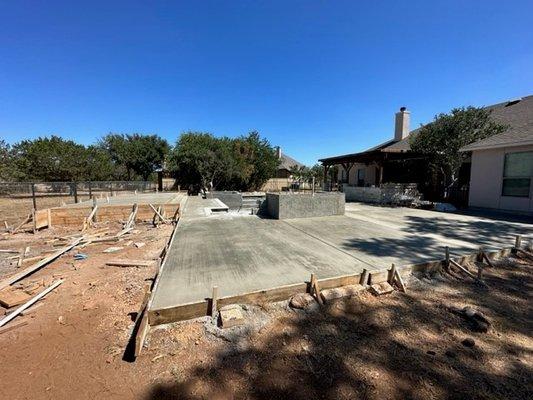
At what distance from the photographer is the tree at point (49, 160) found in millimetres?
23344

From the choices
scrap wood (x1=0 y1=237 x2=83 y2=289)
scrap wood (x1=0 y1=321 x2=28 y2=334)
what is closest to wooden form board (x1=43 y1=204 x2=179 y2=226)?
scrap wood (x1=0 y1=237 x2=83 y2=289)

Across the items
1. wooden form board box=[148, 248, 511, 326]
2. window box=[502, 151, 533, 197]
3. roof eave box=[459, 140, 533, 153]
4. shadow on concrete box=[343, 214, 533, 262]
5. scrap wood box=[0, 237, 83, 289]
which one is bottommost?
scrap wood box=[0, 237, 83, 289]

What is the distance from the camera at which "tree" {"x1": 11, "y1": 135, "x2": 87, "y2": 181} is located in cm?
2334

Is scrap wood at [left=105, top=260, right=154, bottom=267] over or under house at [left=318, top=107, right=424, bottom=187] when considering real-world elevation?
under

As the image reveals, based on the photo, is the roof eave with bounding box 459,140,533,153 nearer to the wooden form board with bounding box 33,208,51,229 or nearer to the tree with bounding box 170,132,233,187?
the wooden form board with bounding box 33,208,51,229

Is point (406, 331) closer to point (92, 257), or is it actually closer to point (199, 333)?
point (199, 333)

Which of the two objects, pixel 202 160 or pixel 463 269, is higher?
pixel 202 160

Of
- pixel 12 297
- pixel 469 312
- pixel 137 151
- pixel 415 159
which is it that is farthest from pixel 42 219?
pixel 137 151

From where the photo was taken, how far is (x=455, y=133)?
11680 millimetres

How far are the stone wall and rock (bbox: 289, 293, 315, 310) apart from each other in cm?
502

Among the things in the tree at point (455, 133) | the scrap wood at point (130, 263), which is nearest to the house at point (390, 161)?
the tree at point (455, 133)

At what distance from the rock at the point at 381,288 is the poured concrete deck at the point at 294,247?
0.36 m

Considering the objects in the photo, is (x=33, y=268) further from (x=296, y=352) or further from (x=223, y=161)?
(x=223, y=161)

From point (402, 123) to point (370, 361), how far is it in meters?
20.3
